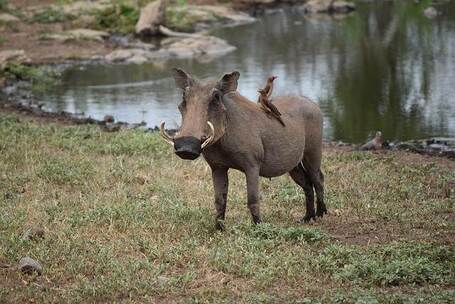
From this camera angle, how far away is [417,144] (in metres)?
16.6

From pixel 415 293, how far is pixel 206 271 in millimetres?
1917

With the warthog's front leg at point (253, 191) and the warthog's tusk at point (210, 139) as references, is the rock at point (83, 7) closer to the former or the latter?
the warthog's front leg at point (253, 191)

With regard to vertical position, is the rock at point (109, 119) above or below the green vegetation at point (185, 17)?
above

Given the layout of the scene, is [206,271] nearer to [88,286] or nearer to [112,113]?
[88,286]

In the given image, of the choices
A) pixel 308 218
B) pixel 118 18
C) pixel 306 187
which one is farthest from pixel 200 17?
pixel 308 218

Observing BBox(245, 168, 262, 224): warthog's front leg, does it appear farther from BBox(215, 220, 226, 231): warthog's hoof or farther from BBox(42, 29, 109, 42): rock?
BBox(42, 29, 109, 42): rock

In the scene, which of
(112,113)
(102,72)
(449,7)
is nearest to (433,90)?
(112,113)

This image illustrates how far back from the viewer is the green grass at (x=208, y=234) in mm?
7273

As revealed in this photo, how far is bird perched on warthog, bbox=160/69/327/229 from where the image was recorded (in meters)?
8.40

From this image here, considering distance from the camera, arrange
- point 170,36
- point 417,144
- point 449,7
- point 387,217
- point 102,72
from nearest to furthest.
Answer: point 387,217
point 417,144
point 102,72
point 170,36
point 449,7

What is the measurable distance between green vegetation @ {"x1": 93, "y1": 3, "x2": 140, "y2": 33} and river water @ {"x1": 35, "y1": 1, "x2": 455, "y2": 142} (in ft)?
12.6

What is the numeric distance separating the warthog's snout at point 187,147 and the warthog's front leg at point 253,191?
0.96m

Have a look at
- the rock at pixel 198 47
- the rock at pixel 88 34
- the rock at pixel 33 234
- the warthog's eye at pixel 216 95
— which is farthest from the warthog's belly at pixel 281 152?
the rock at pixel 88 34

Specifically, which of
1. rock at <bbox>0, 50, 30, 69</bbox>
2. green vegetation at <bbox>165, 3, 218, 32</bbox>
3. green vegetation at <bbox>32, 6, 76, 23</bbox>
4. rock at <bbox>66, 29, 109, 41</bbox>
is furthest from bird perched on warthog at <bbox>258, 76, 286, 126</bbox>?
green vegetation at <bbox>32, 6, 76, 23</bbox>
